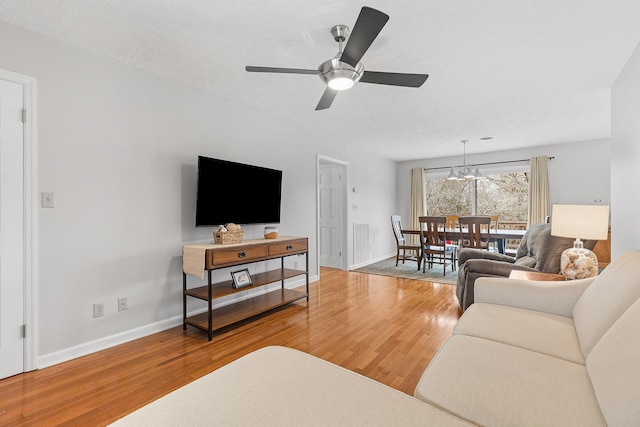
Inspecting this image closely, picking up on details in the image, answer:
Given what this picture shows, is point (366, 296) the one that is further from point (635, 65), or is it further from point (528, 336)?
point (635, 65)

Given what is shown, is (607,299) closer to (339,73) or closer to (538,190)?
(339,73)

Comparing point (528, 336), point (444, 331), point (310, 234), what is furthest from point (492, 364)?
point (310, 234)

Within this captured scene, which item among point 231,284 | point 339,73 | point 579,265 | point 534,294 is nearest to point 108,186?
point 231,284

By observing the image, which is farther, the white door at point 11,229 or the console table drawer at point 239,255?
the console table drawer at point 239,255

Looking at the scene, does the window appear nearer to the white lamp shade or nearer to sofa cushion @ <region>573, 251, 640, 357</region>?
the white lamp shade

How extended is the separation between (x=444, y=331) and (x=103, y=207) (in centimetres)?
314

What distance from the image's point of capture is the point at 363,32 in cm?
168

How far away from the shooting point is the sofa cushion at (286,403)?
886 millimetres

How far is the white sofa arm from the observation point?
71.5 inches

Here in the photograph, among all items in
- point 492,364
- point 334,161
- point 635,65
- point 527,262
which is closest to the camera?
point 492,364

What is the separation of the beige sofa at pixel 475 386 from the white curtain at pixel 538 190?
5.02m

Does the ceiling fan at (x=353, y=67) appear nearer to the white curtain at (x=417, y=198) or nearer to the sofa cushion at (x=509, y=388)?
the sofa cushion at (x=509, y=388)

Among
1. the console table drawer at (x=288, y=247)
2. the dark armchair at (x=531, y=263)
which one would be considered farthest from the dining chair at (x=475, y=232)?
the console table drawer at (x=288, y=247)

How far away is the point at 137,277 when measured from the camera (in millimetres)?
2725
